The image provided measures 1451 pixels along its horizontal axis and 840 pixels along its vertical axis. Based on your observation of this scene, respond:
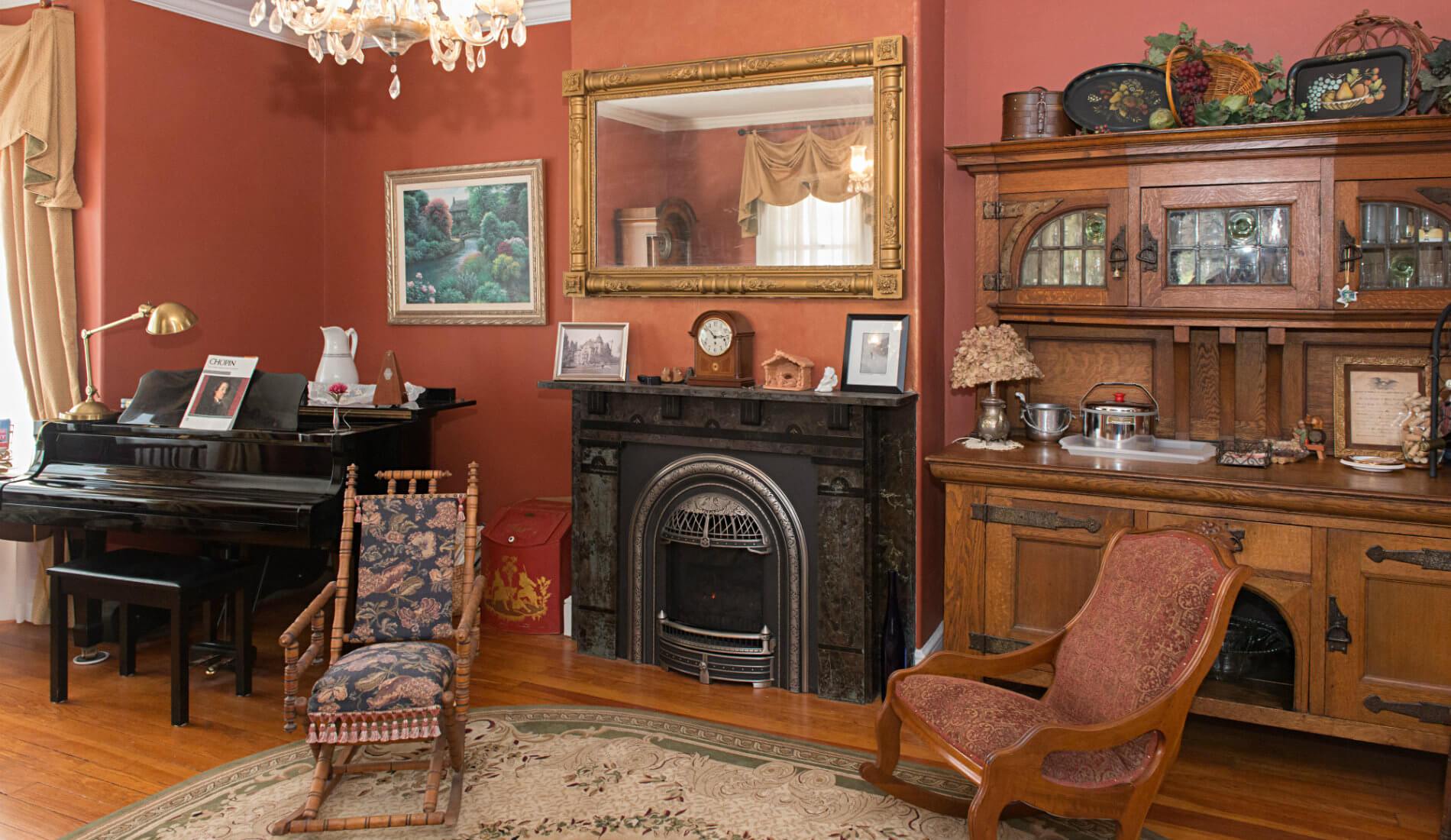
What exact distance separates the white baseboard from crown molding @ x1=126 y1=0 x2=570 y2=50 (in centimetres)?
337

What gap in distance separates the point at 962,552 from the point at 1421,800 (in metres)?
1.59

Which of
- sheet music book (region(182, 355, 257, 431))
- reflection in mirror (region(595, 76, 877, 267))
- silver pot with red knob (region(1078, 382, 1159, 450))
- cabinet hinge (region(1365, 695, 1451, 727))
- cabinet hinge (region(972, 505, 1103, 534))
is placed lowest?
cabinet hinge (region(1365, 695, 1451, 727))

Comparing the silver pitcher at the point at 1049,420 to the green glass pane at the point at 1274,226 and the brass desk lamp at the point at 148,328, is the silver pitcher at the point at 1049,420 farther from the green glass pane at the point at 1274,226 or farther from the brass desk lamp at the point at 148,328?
the brass desk lamp at the point at 148,328

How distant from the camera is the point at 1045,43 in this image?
14.4 ft

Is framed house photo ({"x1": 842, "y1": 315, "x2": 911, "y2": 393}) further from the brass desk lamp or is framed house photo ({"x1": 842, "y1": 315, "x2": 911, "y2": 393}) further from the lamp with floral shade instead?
the brass desk lamp

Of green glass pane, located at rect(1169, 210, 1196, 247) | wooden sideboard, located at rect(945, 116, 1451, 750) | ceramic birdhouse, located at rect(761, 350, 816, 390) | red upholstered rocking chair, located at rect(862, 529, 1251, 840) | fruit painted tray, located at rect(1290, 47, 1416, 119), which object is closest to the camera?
red upholstered rocking chair, located at rect(862, 529, 1251, 840)

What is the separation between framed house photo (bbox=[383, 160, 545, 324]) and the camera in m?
5.49

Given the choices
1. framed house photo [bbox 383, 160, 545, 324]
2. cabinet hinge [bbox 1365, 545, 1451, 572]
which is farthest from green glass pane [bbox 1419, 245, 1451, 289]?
framed house photo [bbox 383, 160, 545, 324]

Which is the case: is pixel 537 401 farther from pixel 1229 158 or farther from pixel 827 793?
pixel 1229 158

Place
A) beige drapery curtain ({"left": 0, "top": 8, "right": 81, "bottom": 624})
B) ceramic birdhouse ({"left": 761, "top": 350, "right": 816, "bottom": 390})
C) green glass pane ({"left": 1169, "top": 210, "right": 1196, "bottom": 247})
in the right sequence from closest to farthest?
green glass pane ({"left": 1169, "top": 210, "right": 1196, "bottom": 247}), ceramic birdhouse ({"left": 761, "top": 350, "right": 816, "bottom": 390}), beige drapery curtain ({"left": 0, "top": 8, "right": 81, "bottom": 624})

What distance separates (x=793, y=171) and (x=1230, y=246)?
163 centimetres

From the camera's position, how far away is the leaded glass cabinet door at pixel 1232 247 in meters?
3.73

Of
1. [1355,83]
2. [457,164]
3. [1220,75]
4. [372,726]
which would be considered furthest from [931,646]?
[457,164]

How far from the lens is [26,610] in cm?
501
